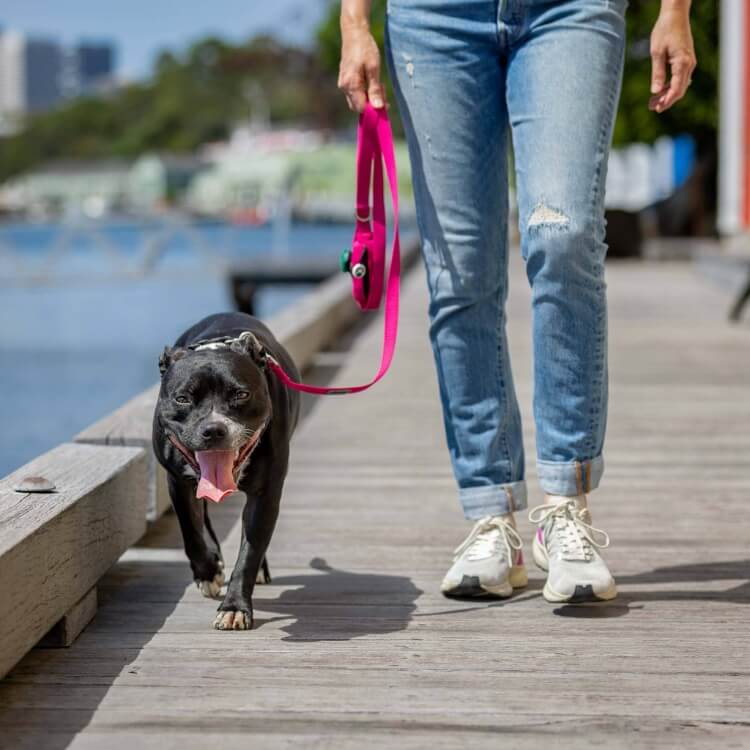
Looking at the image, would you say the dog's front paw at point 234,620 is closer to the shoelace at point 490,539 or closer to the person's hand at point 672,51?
the shoelace at point 490,539

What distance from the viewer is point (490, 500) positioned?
9.23 feet

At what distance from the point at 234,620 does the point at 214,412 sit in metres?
0.42

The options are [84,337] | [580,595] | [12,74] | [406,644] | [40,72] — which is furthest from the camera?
[12,74]

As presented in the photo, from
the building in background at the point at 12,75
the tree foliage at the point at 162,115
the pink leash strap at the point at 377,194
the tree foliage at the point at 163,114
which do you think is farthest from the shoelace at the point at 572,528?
the building in background at the point at 12,75

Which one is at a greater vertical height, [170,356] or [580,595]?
[170,356]

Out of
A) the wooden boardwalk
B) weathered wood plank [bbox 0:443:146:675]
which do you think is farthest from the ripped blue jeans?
weathered wood plank [bbox 0:443:146:675]

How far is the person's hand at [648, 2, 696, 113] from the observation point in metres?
2.65

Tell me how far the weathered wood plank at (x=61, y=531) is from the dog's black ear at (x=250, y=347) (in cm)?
40

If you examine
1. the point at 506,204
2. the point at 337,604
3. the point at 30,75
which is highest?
the point at 30,75

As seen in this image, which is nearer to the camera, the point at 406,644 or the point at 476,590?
the point at 406,644

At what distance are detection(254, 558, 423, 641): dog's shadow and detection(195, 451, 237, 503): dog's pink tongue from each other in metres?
0.32

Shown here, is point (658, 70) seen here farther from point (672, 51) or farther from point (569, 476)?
point (569, 476)

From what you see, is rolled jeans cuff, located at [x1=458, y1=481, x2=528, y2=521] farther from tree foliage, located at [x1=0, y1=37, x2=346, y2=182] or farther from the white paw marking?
tree foliage, located at [x1=0, y1=37, x2=346, y2=182]

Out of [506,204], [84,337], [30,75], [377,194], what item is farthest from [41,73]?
[506,204]
